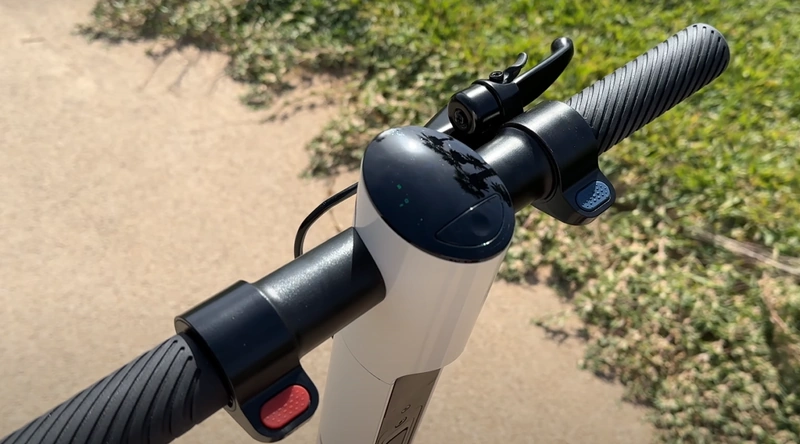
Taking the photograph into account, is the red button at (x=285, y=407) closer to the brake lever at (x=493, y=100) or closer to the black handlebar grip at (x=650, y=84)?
the brake lever at (x=493, y=100)

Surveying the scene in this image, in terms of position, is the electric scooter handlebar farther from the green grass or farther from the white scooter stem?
the green grass

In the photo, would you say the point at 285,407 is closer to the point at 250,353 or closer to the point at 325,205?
the point at 250,353

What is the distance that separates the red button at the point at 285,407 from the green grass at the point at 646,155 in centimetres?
182

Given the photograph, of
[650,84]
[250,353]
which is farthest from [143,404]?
[650,84]

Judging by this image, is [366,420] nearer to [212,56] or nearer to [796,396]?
[796,396]

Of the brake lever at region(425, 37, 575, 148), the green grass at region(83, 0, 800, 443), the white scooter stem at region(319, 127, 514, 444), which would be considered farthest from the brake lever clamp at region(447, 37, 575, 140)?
the green grass at region(83, 0, 800, 443)

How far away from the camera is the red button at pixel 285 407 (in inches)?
22.3

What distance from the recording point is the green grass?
216cm

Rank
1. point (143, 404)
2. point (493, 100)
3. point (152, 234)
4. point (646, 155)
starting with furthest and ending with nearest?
point (646, 155), point (152, 234), point (493, 100), point (143, 404)

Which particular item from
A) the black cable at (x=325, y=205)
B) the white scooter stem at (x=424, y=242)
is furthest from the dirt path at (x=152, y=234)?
the white scooter stem at (x=424, y=242)

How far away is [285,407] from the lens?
57 cm

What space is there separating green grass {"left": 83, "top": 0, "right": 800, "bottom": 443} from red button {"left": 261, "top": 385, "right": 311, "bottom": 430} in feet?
5.97

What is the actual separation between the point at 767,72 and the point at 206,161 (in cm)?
254

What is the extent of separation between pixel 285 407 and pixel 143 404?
116 millimetres
